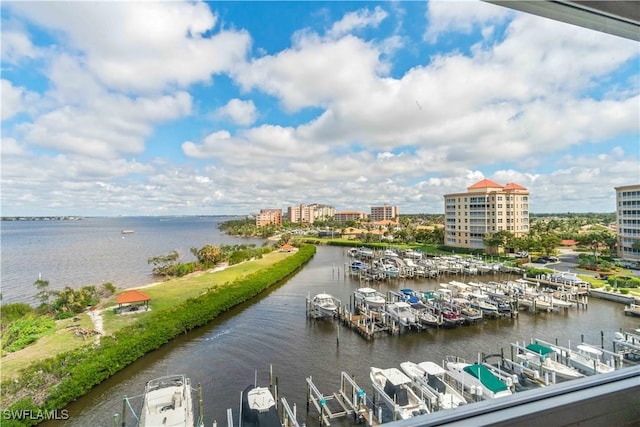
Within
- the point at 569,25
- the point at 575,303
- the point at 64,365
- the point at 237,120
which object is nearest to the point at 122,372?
the point at 64,365

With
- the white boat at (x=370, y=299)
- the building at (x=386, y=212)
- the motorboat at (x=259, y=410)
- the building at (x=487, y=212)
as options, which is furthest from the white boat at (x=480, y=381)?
the building at (x=386, y=212)

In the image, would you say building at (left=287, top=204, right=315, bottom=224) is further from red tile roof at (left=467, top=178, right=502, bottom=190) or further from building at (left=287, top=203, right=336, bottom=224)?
red tile roof at (left=467, top=178, right=502, bottom=190)

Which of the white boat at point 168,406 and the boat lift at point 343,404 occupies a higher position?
the white boat at point 168,406

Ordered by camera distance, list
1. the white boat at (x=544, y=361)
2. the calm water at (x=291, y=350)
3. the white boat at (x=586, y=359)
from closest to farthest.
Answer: the white boat at (x=544, y=361) < the white boat at (x=586, y=359) < the calm water at (x=291, y=350)

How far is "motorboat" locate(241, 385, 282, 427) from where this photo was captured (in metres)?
3.69

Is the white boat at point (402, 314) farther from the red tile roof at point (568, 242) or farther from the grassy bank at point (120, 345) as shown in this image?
the red tile roof at point (568, 242)

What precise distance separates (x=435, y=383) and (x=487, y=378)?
0.67m

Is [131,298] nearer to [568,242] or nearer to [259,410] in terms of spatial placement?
[259,410]

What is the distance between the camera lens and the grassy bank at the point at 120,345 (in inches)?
173

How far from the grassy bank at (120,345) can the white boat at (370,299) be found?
364cm

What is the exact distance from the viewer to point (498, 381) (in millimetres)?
4188

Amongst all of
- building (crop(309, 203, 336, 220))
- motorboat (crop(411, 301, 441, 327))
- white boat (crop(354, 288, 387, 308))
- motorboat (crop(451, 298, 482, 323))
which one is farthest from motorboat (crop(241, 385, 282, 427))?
building (crop(309, 203, 336, 220))

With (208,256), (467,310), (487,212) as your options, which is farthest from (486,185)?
(208,256)

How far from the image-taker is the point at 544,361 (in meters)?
5.00
